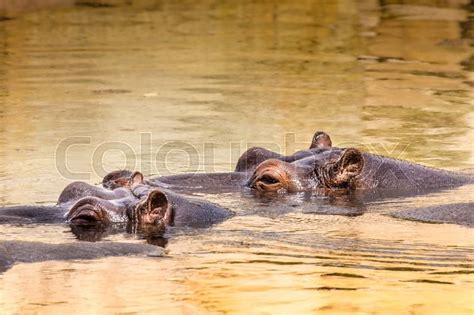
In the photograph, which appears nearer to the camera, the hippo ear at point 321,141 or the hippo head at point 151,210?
the hippo head at point 151,210

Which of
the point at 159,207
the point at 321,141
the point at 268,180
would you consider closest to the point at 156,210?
the point at 159,207

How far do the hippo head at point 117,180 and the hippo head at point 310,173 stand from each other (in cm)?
100

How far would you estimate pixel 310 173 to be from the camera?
1072 centimetres

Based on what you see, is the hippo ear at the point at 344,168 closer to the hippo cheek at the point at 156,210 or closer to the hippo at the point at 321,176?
the hippo at the point at 321,176

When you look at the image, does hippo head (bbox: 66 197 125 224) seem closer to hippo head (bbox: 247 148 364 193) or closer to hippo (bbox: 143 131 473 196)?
hippo (bbox: 143 131 473 196)

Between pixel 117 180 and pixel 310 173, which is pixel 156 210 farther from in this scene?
pixel 310 173

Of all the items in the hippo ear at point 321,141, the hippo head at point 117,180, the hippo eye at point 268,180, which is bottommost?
the hippo eye at point 268,180

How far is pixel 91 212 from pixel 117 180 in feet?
3.65

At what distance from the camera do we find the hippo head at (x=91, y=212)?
8.98 m

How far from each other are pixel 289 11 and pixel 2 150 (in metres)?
13.1

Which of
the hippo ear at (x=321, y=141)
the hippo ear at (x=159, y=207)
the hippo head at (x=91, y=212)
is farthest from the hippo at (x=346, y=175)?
the hippo head at (x=91, y=212)

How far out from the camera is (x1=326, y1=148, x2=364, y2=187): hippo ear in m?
10.7

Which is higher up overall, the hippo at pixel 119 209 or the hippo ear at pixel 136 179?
the hippo ear at pixel 136 179

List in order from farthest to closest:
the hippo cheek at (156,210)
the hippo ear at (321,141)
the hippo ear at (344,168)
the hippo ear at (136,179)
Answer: the hippo ear at (321,141), the hippo ear at (344,168), the hippo ear at (136,179), the hippo cheek at (156,210)
